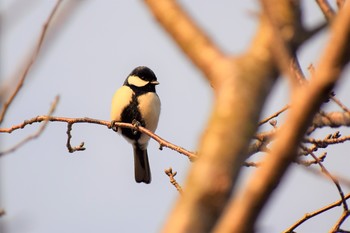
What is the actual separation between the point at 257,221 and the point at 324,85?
0.30 metres

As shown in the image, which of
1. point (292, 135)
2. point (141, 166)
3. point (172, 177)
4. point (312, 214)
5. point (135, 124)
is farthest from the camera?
point (141, 166)

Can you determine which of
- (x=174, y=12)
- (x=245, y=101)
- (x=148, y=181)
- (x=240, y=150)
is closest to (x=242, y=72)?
(x=245, y=101)

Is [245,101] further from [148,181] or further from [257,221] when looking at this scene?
[148,181]

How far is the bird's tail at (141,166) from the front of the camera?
360 inches

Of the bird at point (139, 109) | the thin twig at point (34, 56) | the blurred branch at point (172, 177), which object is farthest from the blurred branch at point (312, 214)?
the bird at point (139, 109)

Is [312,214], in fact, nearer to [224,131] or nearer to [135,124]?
[224,131]

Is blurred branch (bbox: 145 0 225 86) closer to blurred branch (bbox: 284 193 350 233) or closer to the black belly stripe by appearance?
blurred branch (bbox: 284 193 350 233)

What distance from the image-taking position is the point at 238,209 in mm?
1169

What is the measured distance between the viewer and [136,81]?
8953 millimetres

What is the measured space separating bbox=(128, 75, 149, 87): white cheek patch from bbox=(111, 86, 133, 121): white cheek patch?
0.22m

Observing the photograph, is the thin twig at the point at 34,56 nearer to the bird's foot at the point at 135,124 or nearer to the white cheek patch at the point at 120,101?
the bird's foot at the point at 135,124

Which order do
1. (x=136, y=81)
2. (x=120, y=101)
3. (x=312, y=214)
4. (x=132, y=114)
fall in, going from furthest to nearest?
(x=136, y=81) < (x=120, y=101) < (x=132, y=114) < (x=312, y=214)

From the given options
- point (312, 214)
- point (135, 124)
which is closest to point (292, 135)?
point (312, 214)

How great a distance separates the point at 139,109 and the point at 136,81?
81 centimetres
